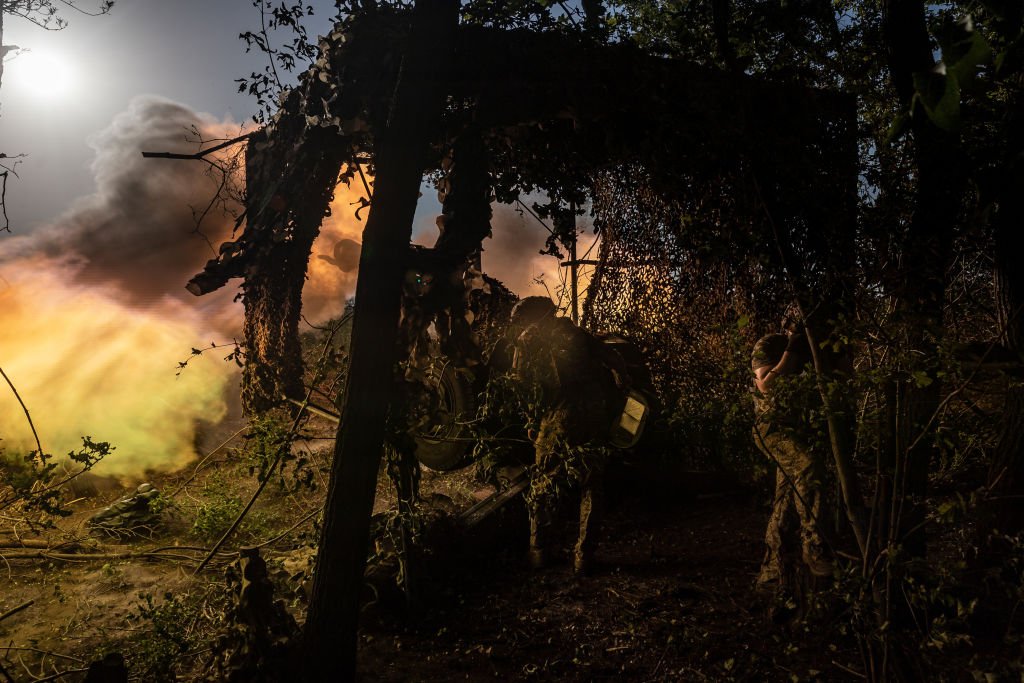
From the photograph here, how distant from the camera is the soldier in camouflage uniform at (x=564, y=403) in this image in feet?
21.2

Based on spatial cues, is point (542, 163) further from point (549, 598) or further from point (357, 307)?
point (549, 598)

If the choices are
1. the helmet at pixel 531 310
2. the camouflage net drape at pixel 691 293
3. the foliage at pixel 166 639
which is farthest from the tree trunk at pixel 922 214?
the foliage at pixel 166 639

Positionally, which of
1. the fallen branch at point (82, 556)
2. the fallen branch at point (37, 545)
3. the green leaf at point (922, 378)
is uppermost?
the green leaf at point (922, 378)

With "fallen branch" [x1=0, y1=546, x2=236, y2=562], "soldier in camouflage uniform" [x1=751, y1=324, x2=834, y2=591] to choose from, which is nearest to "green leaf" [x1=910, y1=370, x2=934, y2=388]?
"soldier in camouflage uniform" [x1=751, y1=324, x2=834, y2=591]

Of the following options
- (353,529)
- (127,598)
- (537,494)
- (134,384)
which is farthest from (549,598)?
(134,384)

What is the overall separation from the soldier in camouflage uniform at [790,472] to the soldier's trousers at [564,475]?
1705 mm

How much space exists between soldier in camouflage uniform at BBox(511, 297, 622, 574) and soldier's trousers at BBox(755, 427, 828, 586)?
65.9 inches

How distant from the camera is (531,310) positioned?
6742 mm

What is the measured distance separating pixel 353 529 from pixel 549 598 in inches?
115

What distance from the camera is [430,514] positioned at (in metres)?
6.93

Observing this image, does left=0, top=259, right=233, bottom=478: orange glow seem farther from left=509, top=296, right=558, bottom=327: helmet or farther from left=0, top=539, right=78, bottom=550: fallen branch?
left=509, top=296, right=558, bottom=327: helmet

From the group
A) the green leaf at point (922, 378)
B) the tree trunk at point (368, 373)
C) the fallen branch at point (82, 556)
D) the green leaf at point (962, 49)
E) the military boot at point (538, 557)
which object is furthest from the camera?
the military boot at point (538, 557)

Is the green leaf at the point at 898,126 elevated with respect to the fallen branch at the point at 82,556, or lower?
elevated

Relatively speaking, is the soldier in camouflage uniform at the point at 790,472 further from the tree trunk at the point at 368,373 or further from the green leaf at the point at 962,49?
the green leaf at the point at 962,49
